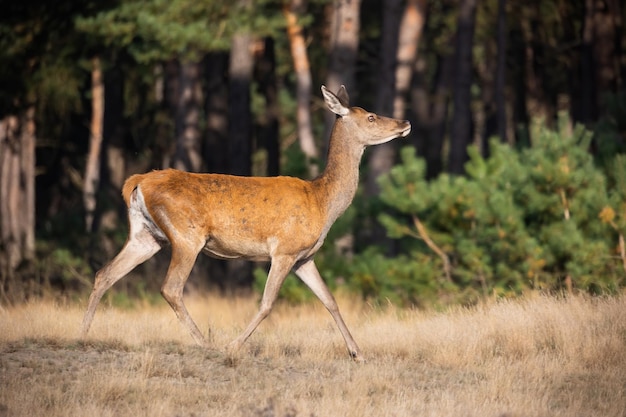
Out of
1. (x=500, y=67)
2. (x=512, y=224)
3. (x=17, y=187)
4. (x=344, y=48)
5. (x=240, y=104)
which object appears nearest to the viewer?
(x=512, y=224)

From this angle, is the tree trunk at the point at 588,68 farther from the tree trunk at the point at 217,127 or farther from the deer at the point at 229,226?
the deer at the point at 229,226

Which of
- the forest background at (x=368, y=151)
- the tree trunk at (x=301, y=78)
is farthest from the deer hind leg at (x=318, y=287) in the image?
the tree trunk at (x=301, y=78)

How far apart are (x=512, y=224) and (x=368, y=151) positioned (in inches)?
250

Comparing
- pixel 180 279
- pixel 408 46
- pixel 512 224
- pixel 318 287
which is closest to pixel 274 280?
pixel 318 287

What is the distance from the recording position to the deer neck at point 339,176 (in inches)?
401

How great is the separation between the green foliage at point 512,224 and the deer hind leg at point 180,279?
16.6ft

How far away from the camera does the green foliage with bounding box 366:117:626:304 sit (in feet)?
45.2

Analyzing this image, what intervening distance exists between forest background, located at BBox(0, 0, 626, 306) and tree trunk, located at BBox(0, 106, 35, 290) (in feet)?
0.15

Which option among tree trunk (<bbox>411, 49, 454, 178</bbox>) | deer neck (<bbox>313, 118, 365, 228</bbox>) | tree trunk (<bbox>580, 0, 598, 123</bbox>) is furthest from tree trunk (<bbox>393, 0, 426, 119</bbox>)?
deer neck (<bbox>313, 118, 365, 228</bbox>)

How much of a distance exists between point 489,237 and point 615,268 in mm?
1840

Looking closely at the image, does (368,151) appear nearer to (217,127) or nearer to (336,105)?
(217,127)

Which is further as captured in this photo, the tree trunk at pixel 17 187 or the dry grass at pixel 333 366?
the tree trunk at pixel 17 187

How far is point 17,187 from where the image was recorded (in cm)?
2366

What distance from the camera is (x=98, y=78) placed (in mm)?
28109
